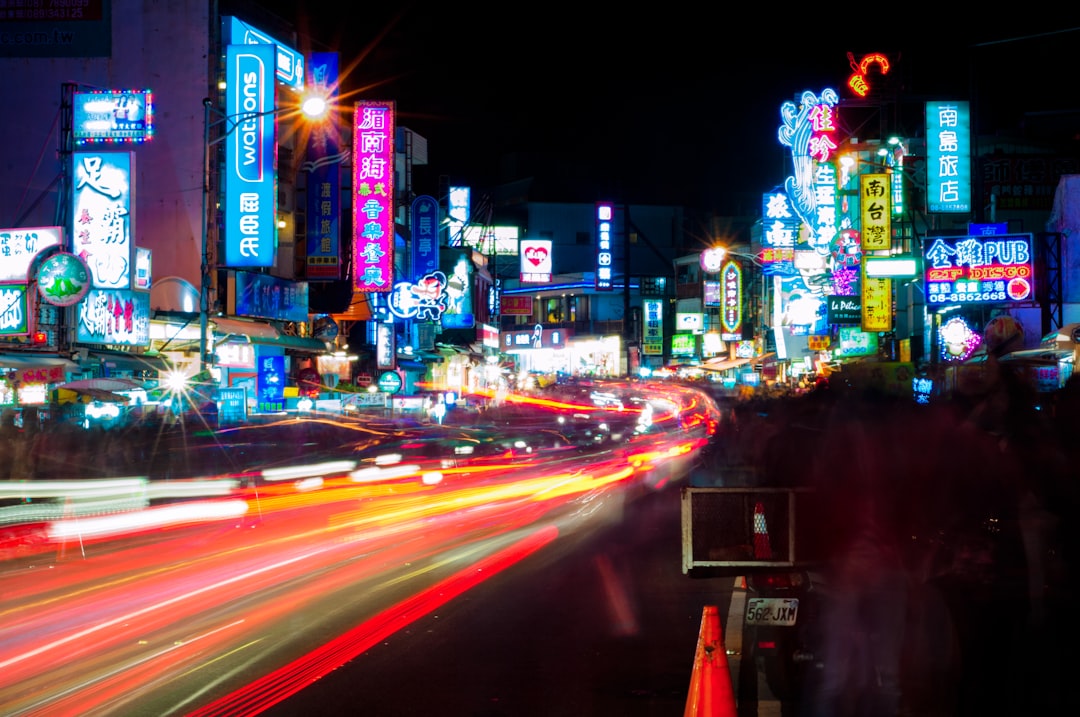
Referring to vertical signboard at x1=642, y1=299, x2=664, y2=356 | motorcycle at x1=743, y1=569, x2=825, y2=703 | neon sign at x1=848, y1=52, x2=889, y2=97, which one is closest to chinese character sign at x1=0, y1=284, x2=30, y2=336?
motorcycle at x1=743, y1=569, x2=825, y2=703

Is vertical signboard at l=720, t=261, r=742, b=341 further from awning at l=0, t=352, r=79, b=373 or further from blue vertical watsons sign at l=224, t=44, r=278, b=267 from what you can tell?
awning at l=0, t=352, r=79, b=373

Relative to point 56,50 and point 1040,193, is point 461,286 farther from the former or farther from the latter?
point 1040,193

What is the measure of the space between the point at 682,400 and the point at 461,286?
14.0m

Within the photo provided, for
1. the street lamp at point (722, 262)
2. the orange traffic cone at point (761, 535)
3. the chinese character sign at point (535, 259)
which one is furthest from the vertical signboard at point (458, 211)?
the orange traffic cone at point (761, 535)

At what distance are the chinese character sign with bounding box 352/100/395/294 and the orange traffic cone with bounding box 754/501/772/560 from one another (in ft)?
99.6

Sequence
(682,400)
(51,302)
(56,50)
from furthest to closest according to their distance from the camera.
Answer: (682,400) < (56,50) < (51,302)

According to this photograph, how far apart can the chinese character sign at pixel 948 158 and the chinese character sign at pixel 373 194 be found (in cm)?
1693

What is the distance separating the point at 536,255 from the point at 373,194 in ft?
129

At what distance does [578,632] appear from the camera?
965 cm

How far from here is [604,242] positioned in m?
54.4

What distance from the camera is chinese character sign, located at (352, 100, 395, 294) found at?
35.7 m

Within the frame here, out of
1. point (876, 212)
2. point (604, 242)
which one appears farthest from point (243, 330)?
point (604, 242)

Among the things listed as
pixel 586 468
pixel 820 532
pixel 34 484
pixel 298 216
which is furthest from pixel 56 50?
pixel 820 532

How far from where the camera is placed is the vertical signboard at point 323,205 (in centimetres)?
3609
